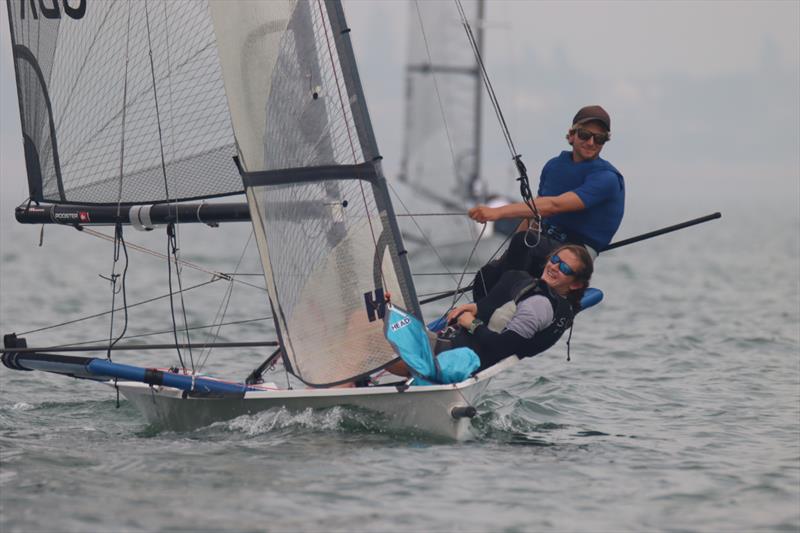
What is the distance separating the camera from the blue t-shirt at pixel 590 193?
7672 mm

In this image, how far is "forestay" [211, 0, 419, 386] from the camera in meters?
7.04

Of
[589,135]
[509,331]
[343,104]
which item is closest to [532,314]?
[509,331]

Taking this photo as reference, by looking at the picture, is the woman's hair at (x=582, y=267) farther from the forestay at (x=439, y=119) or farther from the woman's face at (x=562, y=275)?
the forestay at (x=439, y=119)

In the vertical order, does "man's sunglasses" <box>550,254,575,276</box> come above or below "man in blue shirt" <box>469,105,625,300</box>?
below

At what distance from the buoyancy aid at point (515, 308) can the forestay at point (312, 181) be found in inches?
27.3

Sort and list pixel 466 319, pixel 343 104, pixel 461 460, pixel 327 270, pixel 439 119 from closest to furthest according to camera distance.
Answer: pixel 461 460
pixel 343 104
pixel 327 270
pixel 466 319
pixel 439 119

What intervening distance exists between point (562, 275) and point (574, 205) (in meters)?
0.50

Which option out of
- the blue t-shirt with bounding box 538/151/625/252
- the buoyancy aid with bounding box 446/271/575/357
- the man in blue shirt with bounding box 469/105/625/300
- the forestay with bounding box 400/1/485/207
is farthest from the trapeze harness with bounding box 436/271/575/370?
the forestay with bounding box 400/1/485/207

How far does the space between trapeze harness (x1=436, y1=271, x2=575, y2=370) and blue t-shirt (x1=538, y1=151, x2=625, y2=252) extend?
0.53 meters

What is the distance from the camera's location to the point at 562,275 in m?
→ 7.45

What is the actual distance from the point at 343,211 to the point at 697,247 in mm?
40238

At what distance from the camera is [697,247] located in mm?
45625

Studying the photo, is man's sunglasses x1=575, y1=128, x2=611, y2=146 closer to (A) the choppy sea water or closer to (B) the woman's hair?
(B) the woman's hair

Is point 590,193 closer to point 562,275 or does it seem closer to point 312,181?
point 562,275
